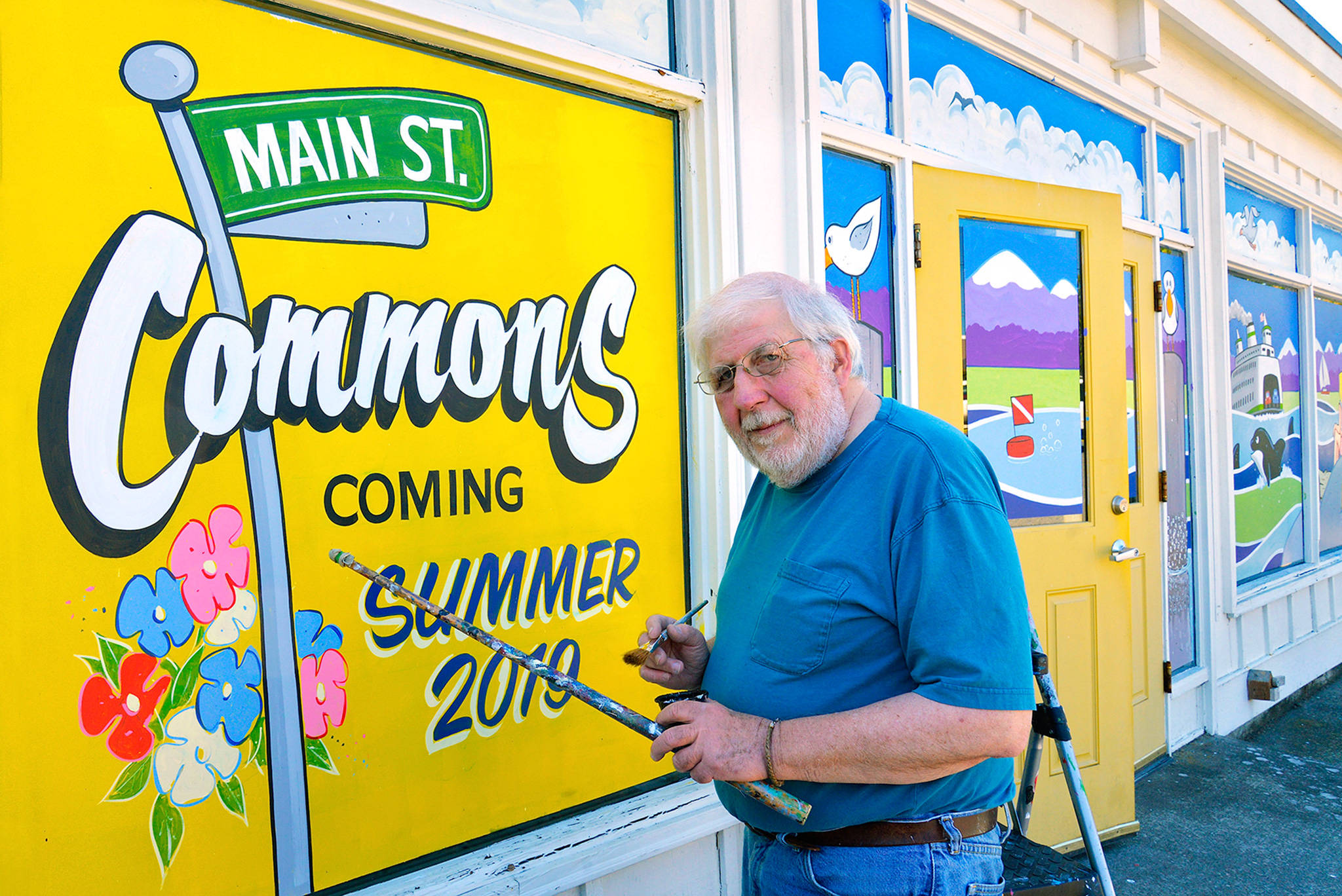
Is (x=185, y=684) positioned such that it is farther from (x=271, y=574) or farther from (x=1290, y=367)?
(x=1290, y=367)

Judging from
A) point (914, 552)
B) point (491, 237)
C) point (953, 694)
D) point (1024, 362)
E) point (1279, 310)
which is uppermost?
point (1279, 310)

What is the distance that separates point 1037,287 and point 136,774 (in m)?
3.33

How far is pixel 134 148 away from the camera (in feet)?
5.04

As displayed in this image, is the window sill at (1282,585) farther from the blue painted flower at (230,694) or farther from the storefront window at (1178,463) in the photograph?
the blue painted flower at (230,694)

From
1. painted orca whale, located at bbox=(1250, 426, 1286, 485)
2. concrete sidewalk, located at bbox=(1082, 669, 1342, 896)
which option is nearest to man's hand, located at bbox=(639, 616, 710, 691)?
concrete sidewalk, located at bbox=(1082, 669, 1342, 896)

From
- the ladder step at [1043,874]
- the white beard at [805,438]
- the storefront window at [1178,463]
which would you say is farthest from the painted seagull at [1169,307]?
the white beard at [805,438]

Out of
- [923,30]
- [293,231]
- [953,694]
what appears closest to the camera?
[953,694]

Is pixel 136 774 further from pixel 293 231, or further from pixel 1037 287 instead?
pixel 1037 287

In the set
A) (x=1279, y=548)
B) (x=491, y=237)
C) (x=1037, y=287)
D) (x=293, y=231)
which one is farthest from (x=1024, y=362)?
(x=1279, y=548)

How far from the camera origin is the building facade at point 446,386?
1492 mm

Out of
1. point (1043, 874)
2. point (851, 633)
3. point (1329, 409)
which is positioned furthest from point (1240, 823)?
point (1329, 409)

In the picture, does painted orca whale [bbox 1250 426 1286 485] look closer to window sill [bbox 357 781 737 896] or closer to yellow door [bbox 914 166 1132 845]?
yellow door [bbox 914 166 1132 845]

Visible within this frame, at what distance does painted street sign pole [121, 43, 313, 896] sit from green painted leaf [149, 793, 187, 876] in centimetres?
17

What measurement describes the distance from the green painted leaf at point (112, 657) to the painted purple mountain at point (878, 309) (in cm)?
227
